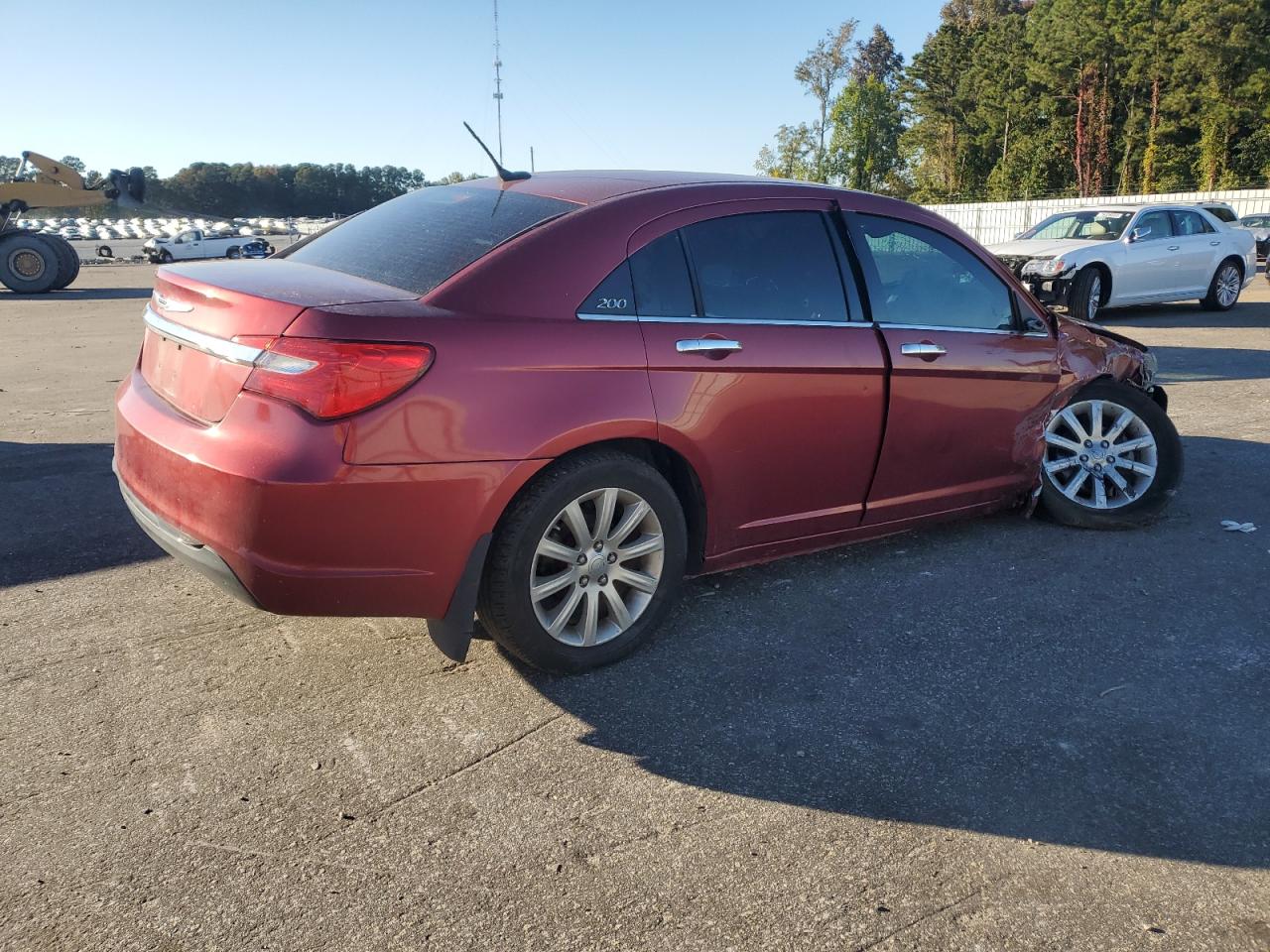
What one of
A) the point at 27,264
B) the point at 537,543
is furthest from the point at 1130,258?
the point at 27,264

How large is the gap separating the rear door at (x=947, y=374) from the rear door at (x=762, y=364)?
14cm

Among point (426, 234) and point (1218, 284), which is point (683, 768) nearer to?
point (426, 234)

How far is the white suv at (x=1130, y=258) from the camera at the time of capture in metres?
14.2

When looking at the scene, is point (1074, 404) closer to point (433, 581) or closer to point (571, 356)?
point (571, 356)

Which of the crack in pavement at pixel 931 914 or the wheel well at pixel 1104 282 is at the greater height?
the wheel well at pixel 1104 282

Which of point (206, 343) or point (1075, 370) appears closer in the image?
point (206, 343)

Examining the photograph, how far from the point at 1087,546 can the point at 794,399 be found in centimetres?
193

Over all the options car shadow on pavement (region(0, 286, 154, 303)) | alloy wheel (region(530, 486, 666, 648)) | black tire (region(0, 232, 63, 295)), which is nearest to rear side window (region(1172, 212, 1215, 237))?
alloy wheel (region(530, 486, 666, 648))

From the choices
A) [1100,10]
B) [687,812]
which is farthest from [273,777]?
[1100,10]

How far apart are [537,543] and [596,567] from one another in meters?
0.28

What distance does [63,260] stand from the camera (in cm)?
2395

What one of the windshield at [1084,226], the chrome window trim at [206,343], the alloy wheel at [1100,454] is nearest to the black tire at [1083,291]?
the windshield at [1084,226]

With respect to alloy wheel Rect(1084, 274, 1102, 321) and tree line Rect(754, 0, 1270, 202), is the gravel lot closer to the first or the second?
alloy wheel Rect(1084, 274, 1102, 321)

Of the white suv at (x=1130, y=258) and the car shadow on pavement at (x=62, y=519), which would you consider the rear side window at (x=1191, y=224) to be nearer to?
the white suv at (x=1130, y=258)
